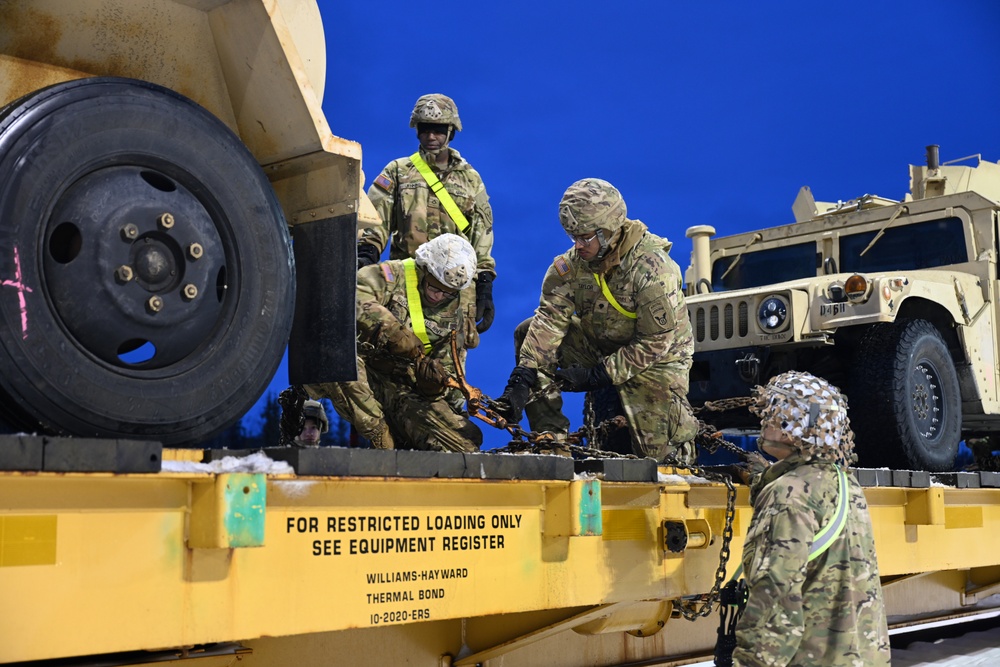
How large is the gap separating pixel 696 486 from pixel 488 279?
2.22m

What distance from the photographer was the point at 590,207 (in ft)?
15.4

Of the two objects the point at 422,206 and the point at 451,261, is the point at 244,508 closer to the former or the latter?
the point at 451,261

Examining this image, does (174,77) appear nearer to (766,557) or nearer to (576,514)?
(576,514)

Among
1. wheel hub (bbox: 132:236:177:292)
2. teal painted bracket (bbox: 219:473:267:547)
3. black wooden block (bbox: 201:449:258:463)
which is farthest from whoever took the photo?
wheel hub (bbox: 132:236:177:292)

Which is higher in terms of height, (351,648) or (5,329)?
(5,329)

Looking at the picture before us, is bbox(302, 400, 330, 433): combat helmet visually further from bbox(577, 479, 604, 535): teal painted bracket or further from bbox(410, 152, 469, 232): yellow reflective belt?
bbox(410, 152, 469, 232): yellow reflective belt

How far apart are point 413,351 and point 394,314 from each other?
27 centimetres

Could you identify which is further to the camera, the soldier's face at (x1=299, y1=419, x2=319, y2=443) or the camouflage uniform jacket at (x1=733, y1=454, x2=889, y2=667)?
the soldier's face at (x1=299, y1=419, x2=319, y2=443)

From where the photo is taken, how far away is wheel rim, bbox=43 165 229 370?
2.37 meters

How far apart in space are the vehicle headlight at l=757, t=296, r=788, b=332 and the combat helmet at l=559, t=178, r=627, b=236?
245 centimetres

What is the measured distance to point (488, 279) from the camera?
5582mm

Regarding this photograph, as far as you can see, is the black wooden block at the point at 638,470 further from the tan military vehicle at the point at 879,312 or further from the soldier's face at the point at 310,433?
the tan military vehicle at the point at 879,312

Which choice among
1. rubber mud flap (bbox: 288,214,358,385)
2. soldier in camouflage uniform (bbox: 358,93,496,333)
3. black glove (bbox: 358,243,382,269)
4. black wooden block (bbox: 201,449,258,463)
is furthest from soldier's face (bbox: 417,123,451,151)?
black wooden block (bbox: 201,449,258,463)

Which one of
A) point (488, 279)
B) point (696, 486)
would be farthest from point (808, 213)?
point (696, 486)
